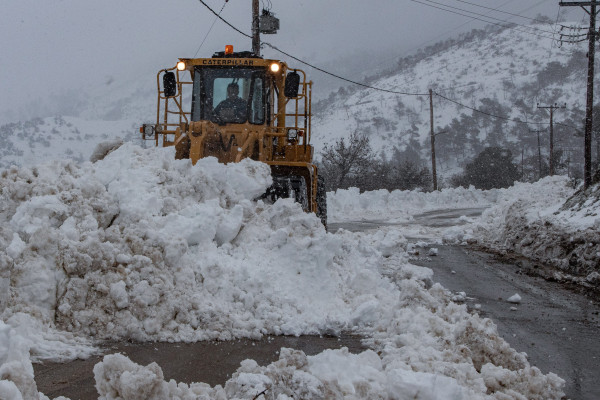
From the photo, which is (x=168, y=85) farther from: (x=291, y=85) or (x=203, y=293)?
(x=203, y=293)

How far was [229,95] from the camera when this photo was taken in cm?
1034

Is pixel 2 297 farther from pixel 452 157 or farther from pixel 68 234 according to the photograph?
pixel 452 157

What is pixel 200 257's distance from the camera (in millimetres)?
5648

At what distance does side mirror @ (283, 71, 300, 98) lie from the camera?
972cm

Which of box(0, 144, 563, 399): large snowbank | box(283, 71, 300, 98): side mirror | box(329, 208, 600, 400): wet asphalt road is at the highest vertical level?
box(283, 71, 300, 98): side mirror

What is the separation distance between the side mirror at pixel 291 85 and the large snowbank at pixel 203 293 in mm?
3047

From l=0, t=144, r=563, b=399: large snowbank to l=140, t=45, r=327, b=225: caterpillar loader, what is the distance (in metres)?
2.55

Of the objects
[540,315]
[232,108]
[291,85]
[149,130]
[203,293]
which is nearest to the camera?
[203,293]

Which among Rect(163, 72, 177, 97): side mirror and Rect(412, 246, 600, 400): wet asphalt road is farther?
Rect(163, 72, 177, 97): side mirror

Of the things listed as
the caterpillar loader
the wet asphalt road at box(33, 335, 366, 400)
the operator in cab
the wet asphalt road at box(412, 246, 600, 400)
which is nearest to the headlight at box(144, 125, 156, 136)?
the caterpillar loader

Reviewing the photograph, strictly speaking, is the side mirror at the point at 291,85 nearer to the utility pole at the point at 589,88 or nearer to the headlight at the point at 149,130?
the headlight at the point at 149,130

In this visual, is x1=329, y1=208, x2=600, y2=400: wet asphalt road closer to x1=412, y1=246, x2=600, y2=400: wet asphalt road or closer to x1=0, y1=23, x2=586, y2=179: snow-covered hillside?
x1=412, y1=246, x2=600, y2=400: wet asphalt road

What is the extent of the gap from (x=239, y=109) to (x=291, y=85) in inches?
43.2

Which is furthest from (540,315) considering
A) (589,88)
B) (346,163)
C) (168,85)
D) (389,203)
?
(346,163)
